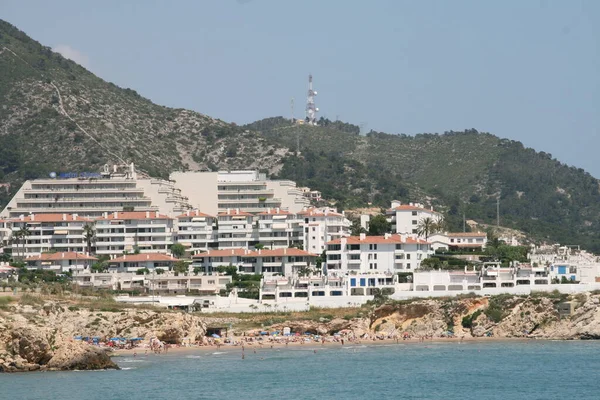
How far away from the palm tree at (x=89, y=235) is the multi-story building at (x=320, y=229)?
22.8 m

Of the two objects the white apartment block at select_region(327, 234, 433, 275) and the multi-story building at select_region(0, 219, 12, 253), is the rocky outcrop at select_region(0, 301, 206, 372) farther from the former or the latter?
the multi-story building at select_region(0, 219, 12, 253)

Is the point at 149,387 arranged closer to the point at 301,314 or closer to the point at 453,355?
the point at 453,355

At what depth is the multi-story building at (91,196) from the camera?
148m

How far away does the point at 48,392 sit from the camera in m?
72.4

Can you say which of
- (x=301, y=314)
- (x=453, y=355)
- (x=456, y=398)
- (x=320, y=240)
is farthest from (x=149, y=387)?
(x=320, y=240)

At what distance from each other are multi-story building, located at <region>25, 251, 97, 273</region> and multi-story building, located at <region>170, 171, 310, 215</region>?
71.1ft

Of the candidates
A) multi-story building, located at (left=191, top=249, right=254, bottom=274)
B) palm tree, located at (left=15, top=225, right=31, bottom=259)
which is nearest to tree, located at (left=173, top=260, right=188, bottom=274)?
multi-story building, located at (left=191, top=249, right=254, bottom=274)

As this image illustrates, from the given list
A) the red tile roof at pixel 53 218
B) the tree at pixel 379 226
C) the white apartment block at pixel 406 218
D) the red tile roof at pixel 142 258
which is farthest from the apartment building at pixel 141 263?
the white apartment block at pixel 406 218

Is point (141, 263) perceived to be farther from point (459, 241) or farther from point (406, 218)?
point (459, 241)

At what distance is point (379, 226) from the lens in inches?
5404

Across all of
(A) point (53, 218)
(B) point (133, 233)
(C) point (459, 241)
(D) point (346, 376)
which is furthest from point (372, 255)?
(D) point (346, 376)

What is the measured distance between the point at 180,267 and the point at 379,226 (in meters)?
22.8

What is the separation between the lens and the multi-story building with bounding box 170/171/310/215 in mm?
149875

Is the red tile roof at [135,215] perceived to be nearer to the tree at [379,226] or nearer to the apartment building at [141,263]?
the apartment building at [141,263]
